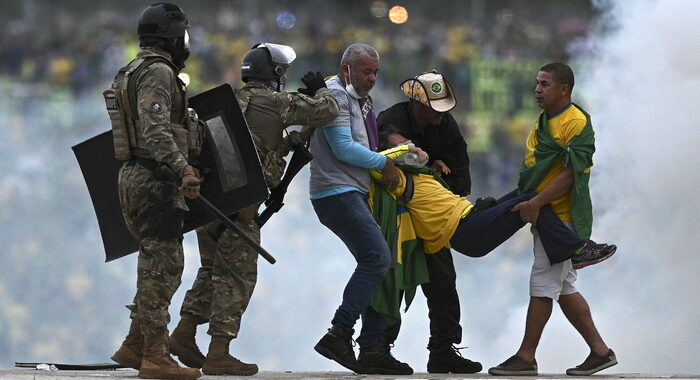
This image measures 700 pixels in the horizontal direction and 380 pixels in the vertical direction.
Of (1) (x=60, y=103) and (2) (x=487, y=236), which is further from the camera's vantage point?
Result: (1) (x=60, y=103)

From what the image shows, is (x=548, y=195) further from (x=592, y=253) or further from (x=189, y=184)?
(x=189, y=184)

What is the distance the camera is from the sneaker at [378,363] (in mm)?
8000

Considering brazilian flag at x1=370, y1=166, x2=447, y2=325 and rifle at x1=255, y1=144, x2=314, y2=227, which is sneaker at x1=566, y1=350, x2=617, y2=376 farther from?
rifle at x1=255, y1=144, x2=314, y2=227

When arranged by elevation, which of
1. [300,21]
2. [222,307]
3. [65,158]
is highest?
[300,21]

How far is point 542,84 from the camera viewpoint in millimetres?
7949

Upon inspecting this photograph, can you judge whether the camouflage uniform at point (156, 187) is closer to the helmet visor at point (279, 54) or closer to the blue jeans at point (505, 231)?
the helmet visor at point (279, 54)

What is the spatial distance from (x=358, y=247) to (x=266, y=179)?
0.56m

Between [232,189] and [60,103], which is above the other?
[60,103]

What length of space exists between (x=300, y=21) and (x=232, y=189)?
32.4 feet

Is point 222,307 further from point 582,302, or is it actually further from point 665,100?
point 665,100

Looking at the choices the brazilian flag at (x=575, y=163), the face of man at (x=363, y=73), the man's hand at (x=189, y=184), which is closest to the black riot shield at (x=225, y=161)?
the man's hand at (x=189, y=184)

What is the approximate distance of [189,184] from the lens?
6949 mm

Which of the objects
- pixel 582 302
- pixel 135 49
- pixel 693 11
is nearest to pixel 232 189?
pixel 582 302

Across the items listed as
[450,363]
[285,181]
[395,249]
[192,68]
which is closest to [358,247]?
[395,249]
